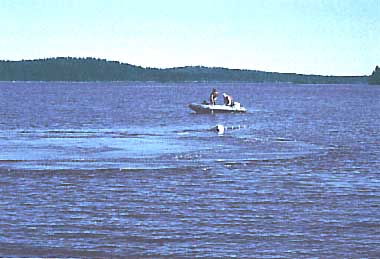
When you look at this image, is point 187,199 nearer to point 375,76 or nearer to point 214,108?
point 214,108

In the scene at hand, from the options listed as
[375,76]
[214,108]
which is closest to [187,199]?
[214,108]

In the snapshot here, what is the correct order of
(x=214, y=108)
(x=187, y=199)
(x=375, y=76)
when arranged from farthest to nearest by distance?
(x=375, y=76) → (x=214, y=108) → (x=187, y=199)

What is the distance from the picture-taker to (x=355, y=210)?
15281 mm

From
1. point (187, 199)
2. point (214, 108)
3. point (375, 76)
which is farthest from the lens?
point (375, 76)

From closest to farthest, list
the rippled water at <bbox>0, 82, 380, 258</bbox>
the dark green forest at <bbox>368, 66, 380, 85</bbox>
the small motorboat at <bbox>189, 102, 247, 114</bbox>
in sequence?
the rippled water at <bbox>0, 82, 380, 258</bbox>, the small motorboat at <bbox>189, 102, 247, 114</bbox>, the dark green forest at <bbox>368, 66, 380, 85</bbox>

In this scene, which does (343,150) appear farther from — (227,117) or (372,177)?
(227,117)

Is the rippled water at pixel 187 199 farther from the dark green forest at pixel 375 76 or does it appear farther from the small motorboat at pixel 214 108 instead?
the dark green forest at pixel 375 76

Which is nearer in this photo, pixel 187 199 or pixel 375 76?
pixel 187 199

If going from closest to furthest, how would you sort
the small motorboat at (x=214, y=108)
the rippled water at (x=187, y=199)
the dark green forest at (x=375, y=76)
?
the rippled water at (x=187, y=199) < the small motorboat at (x=214, y=108) < the dark green forest at (x=375, y=76)

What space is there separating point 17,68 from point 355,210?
340ft

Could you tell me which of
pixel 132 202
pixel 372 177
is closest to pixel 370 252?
pixel 132 202

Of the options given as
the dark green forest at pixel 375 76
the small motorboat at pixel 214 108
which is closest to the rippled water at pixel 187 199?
the small motorboat at pixel 214 108

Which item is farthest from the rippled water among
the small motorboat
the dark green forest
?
the dark green forest

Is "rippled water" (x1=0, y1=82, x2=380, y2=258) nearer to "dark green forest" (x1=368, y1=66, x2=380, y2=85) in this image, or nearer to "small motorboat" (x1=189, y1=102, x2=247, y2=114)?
"small motorboat" (x1=189, y1=102, x2=247, y2=114)
